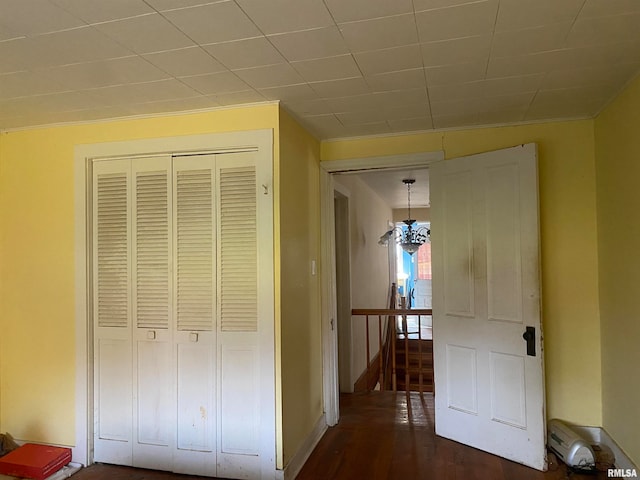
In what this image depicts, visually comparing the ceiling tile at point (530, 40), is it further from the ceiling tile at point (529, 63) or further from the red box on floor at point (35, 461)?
the red box on floor at point (35, 461)

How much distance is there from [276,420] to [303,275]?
95 centimetres

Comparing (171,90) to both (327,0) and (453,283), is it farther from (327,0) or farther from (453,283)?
(453,283)

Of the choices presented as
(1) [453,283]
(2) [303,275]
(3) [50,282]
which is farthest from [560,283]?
(3) [50,282]

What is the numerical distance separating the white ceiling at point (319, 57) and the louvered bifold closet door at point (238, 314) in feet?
1.69

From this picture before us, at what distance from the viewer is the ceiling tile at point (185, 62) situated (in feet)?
6.41

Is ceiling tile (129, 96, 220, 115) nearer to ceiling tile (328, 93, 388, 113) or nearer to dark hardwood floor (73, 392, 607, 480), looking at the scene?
ceiling tile (328, 93, 388, 113)

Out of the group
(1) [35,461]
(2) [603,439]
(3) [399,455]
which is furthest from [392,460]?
(1) [35,461]

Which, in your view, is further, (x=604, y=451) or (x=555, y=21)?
(x=604, y=451)

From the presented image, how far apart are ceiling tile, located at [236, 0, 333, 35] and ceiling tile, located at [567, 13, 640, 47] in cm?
102

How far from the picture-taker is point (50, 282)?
9.89 feet

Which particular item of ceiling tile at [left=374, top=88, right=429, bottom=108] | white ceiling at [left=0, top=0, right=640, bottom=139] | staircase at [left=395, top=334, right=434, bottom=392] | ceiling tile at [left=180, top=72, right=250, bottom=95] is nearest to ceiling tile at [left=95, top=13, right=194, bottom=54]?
white ceiling at [left=0, top=0, right=640, bottom=139]

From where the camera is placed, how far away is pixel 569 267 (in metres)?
3.02

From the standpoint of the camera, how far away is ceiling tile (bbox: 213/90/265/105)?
8.08 ft

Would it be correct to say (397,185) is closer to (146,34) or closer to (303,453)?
(303,453)
